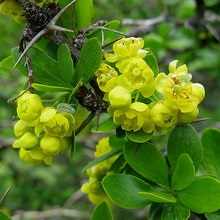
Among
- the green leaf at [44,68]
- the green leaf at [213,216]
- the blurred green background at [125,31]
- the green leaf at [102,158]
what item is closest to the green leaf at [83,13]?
the green leaf at [44,68]

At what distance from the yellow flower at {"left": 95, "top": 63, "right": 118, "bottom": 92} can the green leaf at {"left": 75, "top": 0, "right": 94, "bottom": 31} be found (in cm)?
19

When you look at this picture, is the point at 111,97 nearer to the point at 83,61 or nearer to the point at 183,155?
the point at 83,61

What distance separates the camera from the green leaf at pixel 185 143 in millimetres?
1083

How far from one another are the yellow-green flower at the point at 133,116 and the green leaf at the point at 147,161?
0.09 meters

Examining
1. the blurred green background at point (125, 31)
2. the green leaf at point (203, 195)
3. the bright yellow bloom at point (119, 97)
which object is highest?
the bright yellow bloom at point (119, 97)

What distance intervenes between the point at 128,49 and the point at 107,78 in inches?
3.4

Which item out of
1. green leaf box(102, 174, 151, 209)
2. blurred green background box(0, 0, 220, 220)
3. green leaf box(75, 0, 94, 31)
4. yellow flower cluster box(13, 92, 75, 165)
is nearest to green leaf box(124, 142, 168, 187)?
green leaf box(102, 174, 151, 209)

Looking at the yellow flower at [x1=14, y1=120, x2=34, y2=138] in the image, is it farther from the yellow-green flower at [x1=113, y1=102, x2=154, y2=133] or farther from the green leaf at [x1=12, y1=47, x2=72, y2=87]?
the yellow-green flower at [x1=113, y1=102, x2=154, y2=133]

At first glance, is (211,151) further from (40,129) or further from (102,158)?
(40,129)

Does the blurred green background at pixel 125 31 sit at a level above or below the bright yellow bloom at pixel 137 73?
below

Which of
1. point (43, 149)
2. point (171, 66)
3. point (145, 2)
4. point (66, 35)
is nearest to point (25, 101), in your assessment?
point (43, 149)

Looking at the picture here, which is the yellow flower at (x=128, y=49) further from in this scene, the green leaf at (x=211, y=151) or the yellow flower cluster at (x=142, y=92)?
the green leaf at (x=211, y=151)

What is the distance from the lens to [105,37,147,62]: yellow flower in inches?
40.1

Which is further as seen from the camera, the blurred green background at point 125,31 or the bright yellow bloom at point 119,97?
the blurred green background at point 125,31
